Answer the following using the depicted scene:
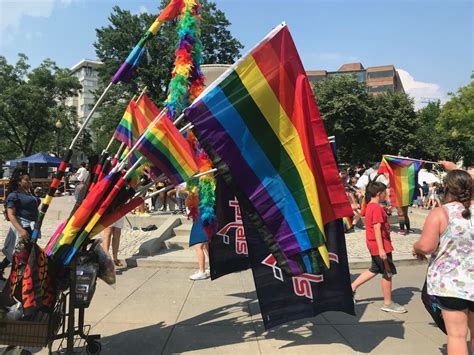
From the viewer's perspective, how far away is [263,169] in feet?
11.2

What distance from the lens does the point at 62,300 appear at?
11.4 ft

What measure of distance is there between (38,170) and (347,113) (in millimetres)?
26867

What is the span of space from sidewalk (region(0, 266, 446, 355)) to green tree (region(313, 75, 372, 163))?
32760mm

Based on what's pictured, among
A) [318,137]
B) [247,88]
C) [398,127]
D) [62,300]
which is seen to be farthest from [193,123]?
[398,127]

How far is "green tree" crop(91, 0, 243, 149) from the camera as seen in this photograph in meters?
33.1

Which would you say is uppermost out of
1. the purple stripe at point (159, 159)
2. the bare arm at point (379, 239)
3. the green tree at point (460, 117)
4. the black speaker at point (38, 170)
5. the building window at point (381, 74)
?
the building window at point (381, 74)

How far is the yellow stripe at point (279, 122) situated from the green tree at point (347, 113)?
34.6 metres

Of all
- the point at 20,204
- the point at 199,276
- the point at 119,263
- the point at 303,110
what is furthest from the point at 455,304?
the point at 119,263

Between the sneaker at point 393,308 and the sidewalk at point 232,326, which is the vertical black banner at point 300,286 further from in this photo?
the sneaker at point 393,308

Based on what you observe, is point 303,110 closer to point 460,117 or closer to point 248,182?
point 248,182

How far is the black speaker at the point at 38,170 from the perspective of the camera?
2491 cm

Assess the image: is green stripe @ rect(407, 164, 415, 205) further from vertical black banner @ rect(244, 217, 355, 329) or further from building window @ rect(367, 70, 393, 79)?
building window @ rect(367, 70, 393, 79)

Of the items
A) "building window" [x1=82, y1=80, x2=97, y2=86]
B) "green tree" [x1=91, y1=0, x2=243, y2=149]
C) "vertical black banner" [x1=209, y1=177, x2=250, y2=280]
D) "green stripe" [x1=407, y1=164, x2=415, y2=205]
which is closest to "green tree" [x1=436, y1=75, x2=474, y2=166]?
"green tree" [x1=91, y1=0, x2=243, y2=149]

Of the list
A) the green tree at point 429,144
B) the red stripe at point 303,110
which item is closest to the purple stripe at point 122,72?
the red stripe at point 303,110
